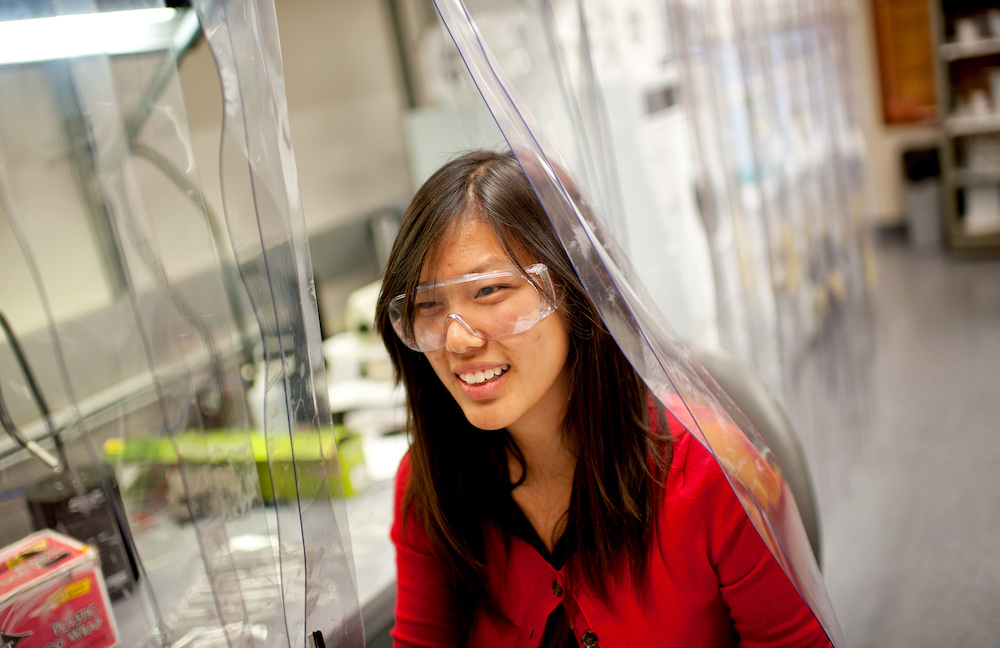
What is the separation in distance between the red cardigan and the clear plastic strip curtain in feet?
0.94

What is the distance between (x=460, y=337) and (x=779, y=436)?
0.66 m

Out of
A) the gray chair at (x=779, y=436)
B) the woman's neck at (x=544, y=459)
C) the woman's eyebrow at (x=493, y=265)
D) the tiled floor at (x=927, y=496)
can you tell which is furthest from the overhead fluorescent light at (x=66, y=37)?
the tiled floor at (x=927, y=496)

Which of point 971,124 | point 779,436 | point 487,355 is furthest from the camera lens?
point 971,124

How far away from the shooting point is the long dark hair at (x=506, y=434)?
0.96 metres

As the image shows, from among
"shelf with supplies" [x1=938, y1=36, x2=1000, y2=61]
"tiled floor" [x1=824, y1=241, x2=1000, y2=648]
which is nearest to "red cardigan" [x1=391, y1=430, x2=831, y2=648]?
"tiled floor" [x1=824, y1=241, x2=1000, y2=648]

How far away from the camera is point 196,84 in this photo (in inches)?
78.4

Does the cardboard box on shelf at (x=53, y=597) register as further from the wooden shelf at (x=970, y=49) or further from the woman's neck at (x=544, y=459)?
the wooden shelf at (x=970, y=49)

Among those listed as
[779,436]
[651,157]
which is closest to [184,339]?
[779,436]

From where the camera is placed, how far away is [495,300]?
0.93 m

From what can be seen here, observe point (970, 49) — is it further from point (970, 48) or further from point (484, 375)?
point (484, 375)

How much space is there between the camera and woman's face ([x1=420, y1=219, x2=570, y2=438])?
94cm

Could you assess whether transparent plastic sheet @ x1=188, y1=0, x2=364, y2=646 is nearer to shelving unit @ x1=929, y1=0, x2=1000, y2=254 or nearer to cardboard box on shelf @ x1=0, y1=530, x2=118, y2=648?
cardboard box on shelf @ x1=0, y1=530, x2=118, y2=648

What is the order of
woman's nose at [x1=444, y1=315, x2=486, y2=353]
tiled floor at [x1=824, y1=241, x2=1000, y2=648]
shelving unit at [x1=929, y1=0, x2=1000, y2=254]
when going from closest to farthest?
1. woman's nose at [x1=444, y1=315, x2=486, y2=353]
2. tiled floor at [x1=824, y1=241, x2=1000, y2=648]
3. shelving unit at [x1=929, y1=0, x2=1000, y2=254]

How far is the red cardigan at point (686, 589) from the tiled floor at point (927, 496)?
1.15 m
